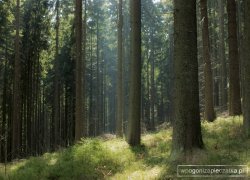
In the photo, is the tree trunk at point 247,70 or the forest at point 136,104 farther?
the tree trunk at point 247,70

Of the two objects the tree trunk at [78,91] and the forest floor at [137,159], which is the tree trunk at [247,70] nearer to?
the forest floor at [137,159]

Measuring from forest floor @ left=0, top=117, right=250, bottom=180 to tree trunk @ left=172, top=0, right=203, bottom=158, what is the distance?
365 mm

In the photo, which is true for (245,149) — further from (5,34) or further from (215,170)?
(5,34)

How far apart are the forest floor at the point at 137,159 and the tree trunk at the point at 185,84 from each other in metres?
0.36

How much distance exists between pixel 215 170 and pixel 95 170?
4.27m

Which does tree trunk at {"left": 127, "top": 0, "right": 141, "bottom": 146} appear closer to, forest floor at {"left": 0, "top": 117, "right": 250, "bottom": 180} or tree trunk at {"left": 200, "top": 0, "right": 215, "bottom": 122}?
forest floor at {"left": 0, "top": 117, "right": 250, "bottom": 180}

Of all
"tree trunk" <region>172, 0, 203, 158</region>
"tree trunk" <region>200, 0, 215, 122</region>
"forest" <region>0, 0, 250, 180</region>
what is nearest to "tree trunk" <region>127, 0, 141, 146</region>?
"forest" <region>0, 0, 250, 180</region>

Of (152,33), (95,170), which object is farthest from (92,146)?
(152,33)

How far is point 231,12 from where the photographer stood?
14578mm

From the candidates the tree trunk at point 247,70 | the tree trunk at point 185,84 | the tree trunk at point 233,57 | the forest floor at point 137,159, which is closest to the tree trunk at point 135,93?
the forest floor at point 137,159

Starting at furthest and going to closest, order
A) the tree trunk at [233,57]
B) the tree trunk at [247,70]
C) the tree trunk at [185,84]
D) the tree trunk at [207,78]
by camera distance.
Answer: the tree trunk at [207,78] → the tree trunk at [233,57] → the tree trunk at [247,70] → the tree trunk at [185,84]

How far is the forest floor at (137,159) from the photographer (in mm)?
7898

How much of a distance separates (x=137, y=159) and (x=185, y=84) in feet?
12.6

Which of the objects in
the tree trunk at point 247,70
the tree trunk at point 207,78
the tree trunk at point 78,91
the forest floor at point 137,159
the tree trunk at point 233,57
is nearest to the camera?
the forest floor at point 137,159
